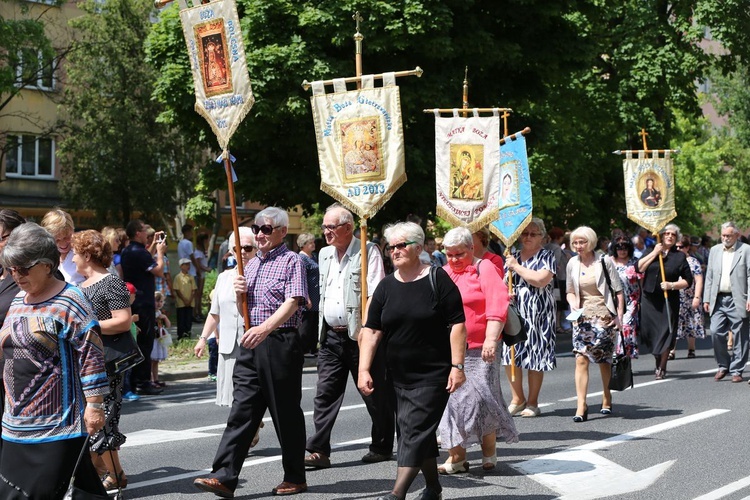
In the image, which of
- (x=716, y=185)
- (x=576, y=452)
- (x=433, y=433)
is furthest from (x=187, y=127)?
(x=716, y=185)

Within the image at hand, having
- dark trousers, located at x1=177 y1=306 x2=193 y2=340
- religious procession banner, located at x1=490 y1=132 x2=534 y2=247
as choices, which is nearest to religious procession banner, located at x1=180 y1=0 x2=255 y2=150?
religious procession banner, located at x1=490 y1=132 x2=534 y2=247

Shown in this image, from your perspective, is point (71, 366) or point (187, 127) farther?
point (187, 127)

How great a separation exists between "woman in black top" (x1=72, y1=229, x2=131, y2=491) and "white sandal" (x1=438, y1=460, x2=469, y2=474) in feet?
7.73

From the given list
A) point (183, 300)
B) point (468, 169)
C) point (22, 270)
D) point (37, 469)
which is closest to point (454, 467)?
point (468, 169)

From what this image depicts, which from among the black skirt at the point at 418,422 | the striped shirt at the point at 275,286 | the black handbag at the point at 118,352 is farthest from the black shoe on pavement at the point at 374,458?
the black handbag at the point at 118,352

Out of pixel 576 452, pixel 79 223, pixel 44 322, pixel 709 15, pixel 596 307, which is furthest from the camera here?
pixel 79 223

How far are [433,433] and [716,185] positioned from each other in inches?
2294

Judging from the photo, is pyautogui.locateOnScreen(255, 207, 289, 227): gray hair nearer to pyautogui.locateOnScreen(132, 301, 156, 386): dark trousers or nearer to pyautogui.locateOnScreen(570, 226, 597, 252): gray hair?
pyautogui.locateOnScreen(570, 226, 597, 252): gray hair

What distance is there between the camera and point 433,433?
23.2 ft

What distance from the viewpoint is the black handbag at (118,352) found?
7.49 meters

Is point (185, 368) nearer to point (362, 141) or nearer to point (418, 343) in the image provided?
point (362, 141)

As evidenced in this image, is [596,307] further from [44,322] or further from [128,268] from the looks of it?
[44,322]

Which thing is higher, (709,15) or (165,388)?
(709,15)

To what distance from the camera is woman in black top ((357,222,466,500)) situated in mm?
7117
